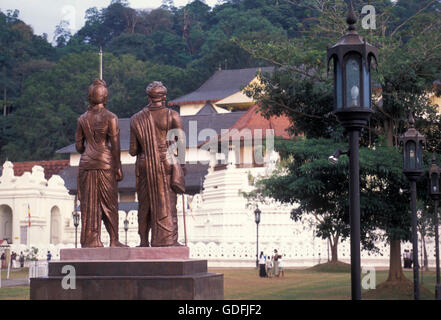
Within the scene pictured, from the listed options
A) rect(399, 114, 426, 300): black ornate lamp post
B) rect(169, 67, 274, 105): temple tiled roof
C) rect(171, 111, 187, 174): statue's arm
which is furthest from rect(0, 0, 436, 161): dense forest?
rect(171, 111, 187, 174): statue's arm

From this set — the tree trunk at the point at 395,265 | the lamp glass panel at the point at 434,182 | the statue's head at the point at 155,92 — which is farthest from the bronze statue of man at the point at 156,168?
the tree trunk at the point at 395,265

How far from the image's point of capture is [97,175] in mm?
11867

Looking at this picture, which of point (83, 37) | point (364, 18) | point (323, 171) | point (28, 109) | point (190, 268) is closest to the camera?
point (190, 268)

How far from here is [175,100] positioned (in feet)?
233

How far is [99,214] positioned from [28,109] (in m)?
60.5

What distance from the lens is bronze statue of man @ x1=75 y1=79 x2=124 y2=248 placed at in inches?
467

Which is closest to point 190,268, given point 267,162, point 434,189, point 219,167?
point 434,189

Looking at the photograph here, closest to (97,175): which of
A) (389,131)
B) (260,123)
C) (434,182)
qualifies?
(434,182)

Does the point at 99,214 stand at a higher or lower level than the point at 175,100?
lower

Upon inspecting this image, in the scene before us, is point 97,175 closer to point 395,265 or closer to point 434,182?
point 434,182

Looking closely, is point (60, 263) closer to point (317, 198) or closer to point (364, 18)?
point (317, 198)

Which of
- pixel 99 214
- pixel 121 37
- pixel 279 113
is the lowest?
pixel 99 214

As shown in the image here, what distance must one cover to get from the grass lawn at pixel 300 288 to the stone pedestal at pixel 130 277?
931 cm

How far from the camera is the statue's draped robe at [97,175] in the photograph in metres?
11.9
